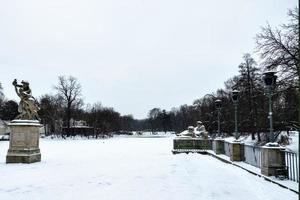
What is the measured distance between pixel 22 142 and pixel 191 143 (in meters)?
13.0

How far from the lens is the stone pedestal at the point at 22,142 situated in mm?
16928

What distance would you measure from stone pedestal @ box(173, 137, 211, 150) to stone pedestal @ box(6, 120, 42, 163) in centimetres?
1142

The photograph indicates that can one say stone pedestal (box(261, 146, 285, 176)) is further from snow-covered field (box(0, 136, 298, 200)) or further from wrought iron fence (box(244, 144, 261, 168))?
wrought iron fence (box(244, 144, 261, 168))

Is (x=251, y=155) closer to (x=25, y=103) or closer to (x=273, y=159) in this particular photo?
(x=273, y=159)

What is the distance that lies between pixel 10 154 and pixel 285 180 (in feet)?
43.8

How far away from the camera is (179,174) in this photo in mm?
12328

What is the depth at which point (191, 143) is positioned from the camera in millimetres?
25609

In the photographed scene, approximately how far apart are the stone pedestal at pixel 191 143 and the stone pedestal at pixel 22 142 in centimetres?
1142

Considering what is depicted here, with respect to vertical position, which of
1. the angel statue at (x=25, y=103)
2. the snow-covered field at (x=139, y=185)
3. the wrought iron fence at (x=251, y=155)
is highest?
the angel statue at (x=25, y=103)

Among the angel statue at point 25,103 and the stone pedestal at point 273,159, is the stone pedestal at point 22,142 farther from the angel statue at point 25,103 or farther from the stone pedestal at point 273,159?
the stone pedestal at point 273,159

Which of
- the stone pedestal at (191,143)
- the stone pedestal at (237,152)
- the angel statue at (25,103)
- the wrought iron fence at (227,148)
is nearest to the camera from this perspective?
the stone pedestal at (237,152)

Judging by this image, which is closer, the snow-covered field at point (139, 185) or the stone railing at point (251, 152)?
the snow-covered field at point (139, 185)

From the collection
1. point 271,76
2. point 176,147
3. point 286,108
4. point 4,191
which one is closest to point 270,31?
point 286,108

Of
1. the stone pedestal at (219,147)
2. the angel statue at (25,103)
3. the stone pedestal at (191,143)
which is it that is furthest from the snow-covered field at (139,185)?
the stone pedestal at (191,143)
